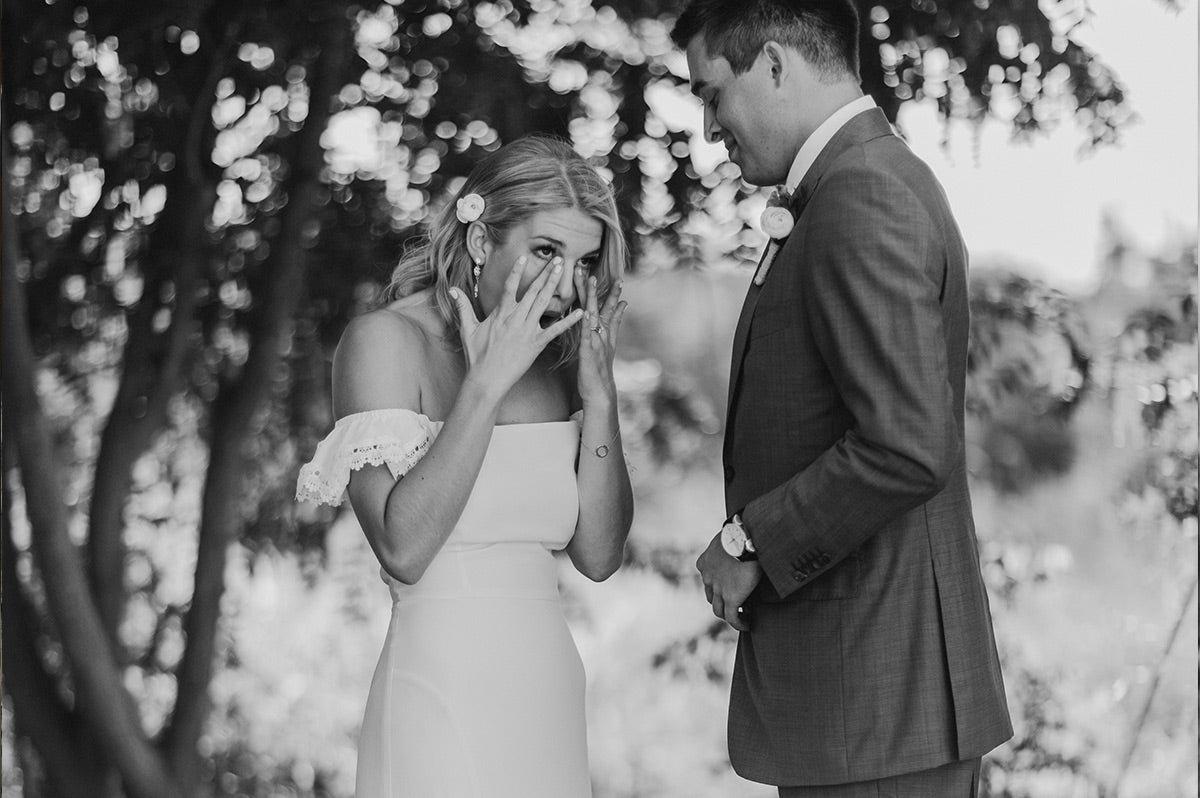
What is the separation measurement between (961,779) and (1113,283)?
2.39 metres

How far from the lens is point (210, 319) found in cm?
380

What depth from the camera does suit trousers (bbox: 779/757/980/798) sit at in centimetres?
157

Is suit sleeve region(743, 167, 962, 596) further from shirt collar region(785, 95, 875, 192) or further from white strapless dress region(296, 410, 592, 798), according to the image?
white strapless dress region(296, 410, 592, 798)

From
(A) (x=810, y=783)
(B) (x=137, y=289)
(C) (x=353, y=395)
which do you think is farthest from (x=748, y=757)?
(B) (x=137, y=289)

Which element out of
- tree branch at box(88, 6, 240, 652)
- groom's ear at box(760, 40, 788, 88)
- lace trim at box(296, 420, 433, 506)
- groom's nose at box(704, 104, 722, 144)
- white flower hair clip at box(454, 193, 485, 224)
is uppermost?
groom's ear at box(760, 40, 788, 88)

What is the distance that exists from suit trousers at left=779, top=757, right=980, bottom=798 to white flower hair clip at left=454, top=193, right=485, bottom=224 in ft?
3.45

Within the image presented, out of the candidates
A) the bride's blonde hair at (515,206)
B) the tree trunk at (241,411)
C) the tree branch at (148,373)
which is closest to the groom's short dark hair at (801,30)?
the bride's blonde hair at (515,206)

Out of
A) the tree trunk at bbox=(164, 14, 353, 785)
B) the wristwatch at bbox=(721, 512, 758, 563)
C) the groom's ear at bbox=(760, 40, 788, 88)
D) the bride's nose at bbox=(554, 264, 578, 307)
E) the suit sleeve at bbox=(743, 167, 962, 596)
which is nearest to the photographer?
the suit sleeve at bbox=(743, 167, 962, 596)

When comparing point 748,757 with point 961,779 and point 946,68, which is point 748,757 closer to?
point 961,779

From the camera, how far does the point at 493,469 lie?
2008 mm

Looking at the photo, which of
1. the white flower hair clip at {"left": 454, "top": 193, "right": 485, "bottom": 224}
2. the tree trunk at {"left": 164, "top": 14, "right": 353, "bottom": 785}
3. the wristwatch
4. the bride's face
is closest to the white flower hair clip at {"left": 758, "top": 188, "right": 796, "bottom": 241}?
the wristwatch

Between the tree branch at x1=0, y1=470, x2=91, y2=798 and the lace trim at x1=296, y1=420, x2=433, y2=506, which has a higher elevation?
the lace trim at x1=296, y1=420, x2=433, y2=506

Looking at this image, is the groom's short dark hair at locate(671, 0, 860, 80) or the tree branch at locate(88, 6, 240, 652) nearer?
the groom's short dark hair at locate(671, 0, 860, 80)

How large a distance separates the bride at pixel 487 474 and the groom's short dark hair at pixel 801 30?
0.46 metres
